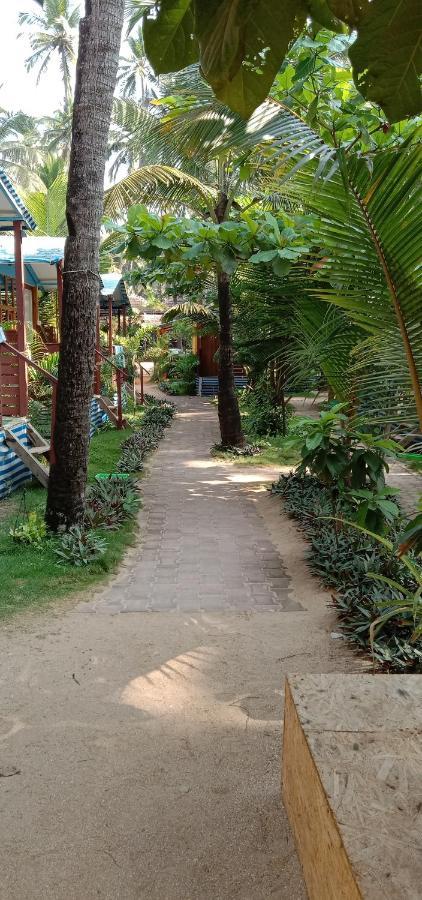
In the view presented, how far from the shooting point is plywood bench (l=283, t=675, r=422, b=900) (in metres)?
1.56

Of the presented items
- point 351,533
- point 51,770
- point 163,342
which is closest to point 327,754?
point 51,770

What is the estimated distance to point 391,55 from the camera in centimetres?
95

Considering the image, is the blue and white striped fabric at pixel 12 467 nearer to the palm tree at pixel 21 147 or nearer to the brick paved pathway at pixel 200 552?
the brick paved pathway at pixel 200 552

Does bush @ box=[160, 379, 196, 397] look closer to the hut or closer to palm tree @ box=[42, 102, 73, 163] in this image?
the hut

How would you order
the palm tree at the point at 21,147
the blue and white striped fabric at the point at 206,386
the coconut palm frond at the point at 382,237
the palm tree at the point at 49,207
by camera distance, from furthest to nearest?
the palm tree at the point at 21,147 → the blue and white striped fabric at the point at 206,386 → the palm tree at the point at 49,207 → the coconut palm frond at the point at 382,237

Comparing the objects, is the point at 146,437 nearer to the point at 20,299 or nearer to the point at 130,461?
the point at 130,461

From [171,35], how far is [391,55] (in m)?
0.33

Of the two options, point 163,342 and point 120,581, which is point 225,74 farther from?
point 163,342

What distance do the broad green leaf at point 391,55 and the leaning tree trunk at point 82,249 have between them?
16.0 feet

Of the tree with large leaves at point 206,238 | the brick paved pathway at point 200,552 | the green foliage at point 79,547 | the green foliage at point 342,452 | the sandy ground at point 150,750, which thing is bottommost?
the sandy ground at point 150,750

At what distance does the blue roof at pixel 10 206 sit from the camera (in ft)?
24.4

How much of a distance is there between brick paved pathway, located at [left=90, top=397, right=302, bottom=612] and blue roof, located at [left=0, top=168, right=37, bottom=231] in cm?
372

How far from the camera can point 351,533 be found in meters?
5.82

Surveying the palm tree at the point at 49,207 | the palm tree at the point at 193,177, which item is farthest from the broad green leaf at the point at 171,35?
the palm tree at the point at 49,207
